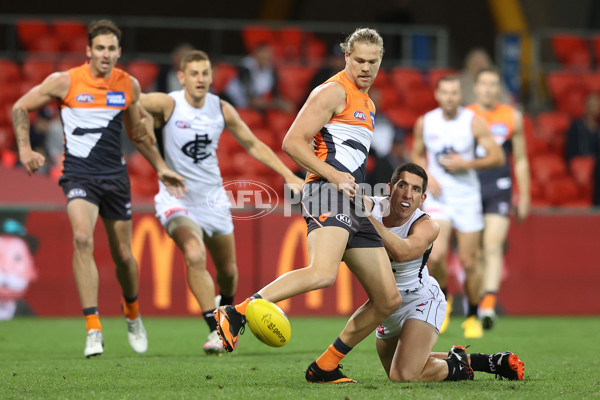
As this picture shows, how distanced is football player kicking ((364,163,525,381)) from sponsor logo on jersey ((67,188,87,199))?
8.23ft

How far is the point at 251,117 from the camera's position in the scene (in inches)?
546

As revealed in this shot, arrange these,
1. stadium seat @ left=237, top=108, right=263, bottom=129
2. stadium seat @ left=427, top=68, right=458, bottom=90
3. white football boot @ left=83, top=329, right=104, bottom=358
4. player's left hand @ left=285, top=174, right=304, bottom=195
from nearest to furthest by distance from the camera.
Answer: player's left hand @ left=285, top=174, right=304, bottom=195, white football boot @ left=83, top=329, right=104, bottom=358, stadium seat @ left=237, top=108, right=263, bottom=129, stadium seat @ left=427, top=68, right=458, bottom=90

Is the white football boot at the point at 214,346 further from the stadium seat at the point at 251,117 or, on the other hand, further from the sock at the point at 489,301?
the stadium seat at the point at 251,117

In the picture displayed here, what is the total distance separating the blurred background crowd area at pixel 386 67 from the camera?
44.4 feet

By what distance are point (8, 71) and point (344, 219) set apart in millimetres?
10330

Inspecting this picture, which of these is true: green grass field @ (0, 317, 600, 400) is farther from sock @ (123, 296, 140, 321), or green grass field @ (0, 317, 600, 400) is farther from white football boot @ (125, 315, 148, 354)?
sock @ (123, 296, 140, 321)

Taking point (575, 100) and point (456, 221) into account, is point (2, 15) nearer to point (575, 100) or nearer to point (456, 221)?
point (575, 100)

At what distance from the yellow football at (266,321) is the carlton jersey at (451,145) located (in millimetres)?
4739

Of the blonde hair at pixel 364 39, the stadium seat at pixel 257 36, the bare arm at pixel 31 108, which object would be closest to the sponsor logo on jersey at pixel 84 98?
the bare arm at pixel 31 108

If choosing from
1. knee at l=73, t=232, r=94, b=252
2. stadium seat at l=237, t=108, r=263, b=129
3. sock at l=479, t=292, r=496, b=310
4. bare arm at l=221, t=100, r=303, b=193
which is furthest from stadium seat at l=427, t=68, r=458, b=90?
knee at l=73, t=232, r=94, b=252

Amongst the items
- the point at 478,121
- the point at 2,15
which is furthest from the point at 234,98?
the point at 2,15

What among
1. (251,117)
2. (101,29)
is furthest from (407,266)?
(251,117)

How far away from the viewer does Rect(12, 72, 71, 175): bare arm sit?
22.5ft

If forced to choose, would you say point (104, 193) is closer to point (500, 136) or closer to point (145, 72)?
point (500, 136)
